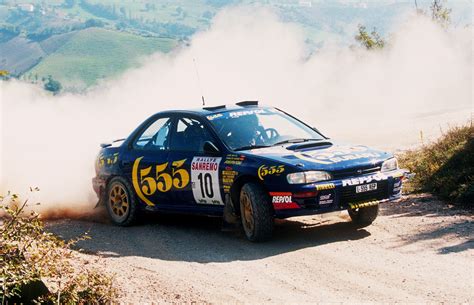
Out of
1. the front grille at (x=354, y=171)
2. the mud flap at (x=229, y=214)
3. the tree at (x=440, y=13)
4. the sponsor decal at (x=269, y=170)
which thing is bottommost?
the mud flap at (x=229, y=214)

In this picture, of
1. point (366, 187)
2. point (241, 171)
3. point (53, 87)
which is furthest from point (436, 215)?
point (53, 87)

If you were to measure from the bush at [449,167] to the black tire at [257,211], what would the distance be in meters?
3.19

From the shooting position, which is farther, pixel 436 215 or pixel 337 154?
pixel 436 215

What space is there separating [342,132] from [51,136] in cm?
1097

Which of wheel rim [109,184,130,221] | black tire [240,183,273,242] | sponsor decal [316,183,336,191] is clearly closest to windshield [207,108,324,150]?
black tire [240,183,273,242]

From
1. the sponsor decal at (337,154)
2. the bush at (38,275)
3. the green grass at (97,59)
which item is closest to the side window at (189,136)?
the sponsor decal at (337,154)

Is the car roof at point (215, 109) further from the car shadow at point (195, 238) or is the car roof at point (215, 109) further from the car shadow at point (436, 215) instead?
the car shadow at point (436, 215)

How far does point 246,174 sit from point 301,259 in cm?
132

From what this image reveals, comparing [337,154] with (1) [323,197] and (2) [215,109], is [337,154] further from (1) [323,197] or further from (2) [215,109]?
(2) [215,109]

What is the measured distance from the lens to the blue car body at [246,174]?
9.31 meters

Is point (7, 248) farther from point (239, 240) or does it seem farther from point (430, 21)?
point (430, 21)

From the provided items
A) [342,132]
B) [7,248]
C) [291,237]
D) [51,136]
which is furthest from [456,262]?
[342,132]

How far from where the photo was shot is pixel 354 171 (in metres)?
9.53

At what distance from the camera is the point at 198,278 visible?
26.9 feet
